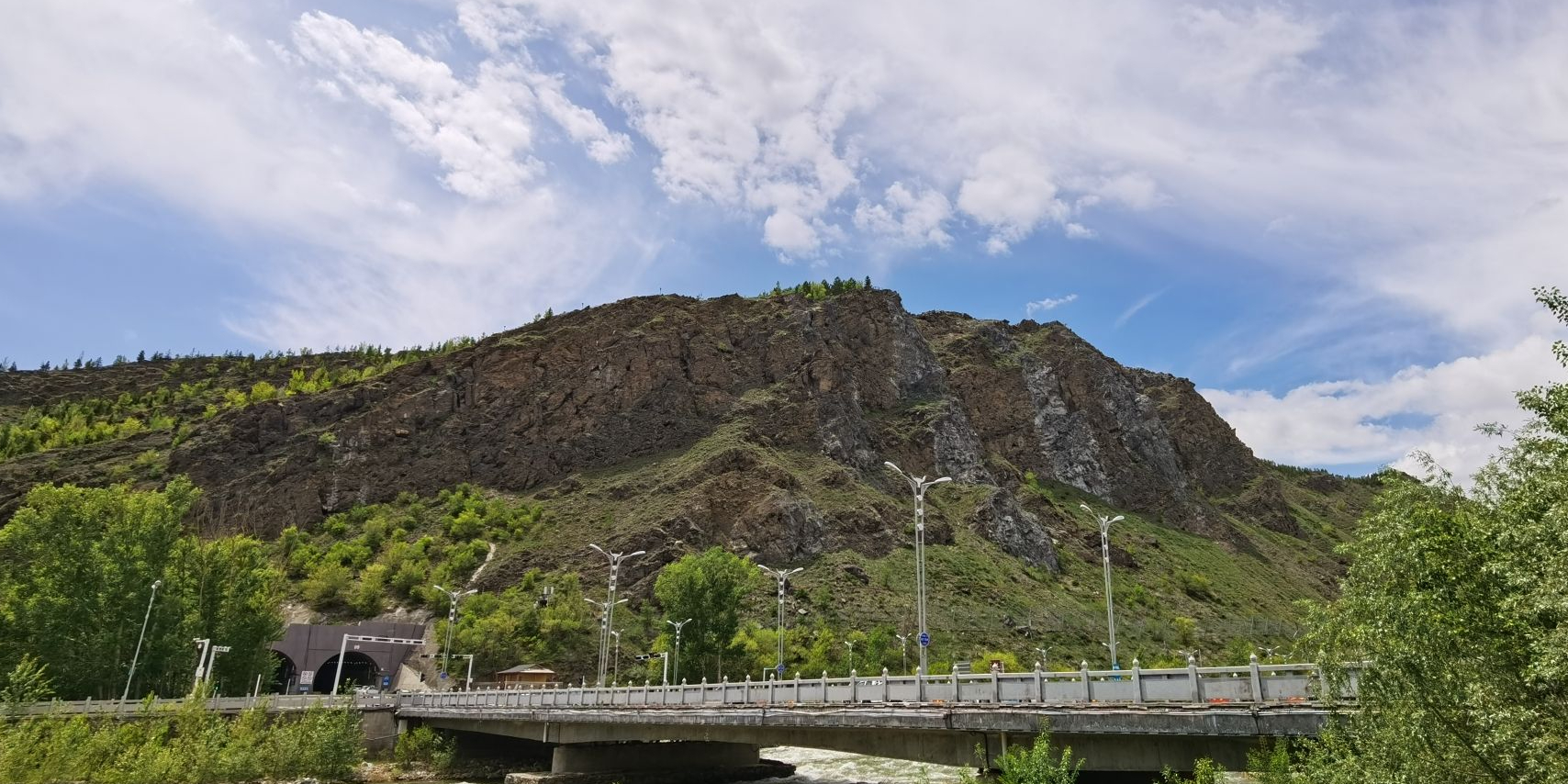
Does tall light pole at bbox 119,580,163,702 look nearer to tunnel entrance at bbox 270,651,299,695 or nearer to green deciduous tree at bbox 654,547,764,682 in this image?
tunnel entrance at bbox 270,651,299,695

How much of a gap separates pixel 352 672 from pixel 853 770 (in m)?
69.6

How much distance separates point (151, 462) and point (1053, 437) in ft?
496

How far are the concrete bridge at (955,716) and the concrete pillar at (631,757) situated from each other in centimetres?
5

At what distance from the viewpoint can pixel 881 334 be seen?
160 metres

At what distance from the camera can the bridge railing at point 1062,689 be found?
18547 millimetres

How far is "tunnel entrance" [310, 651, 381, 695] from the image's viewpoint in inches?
3655

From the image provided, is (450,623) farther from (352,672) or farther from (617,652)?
(352,672)

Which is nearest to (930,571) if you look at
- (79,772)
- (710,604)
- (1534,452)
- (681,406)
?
(710,604)

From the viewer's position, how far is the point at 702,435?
129 metres

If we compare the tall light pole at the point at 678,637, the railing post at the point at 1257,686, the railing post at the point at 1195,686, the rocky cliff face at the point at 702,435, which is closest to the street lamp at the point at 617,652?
the tall light pole at the point at 678,637

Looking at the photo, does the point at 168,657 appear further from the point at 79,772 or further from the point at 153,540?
the point at 79,772

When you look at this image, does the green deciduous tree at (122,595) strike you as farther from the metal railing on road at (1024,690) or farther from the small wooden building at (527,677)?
the small wooden building at (527,677)

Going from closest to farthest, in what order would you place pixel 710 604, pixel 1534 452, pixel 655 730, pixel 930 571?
pixel 1534 452 → pixel 655 730 → pixel 710 604 → pixel 930 571

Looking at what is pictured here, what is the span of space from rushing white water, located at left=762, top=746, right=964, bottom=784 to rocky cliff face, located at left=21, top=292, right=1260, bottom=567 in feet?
149
